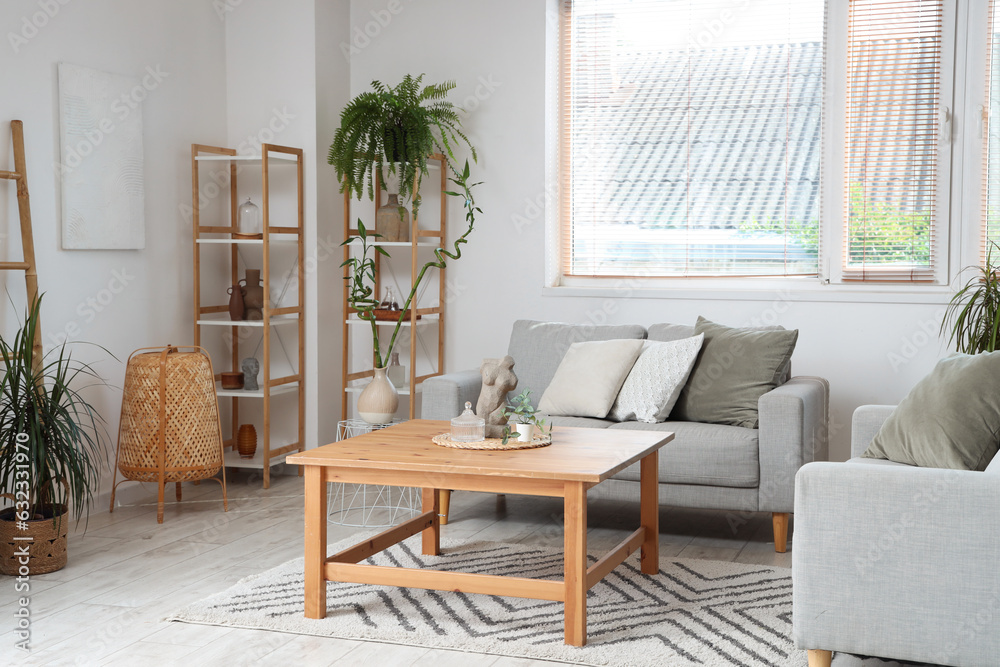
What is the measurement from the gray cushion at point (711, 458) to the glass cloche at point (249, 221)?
2.20 metres

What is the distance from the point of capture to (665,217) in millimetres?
4988

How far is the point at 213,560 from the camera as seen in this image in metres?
3.58

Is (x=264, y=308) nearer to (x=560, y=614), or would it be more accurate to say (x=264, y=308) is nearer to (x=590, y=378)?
(x=590, y=378)

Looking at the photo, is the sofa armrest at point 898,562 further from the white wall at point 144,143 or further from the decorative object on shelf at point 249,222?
the decorative object on shelf at point 249,222

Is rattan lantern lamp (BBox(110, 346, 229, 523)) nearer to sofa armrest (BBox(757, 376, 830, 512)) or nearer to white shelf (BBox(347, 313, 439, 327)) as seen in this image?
white shelf (BBox(347, 313, 439, 327))

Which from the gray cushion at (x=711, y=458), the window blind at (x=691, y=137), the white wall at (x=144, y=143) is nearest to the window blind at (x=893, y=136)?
the window blind at (x=691, y=137)

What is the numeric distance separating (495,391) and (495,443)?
0.62ft

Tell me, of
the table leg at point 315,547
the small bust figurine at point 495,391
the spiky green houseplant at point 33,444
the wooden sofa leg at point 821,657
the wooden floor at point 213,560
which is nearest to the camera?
the wooden sofa leg at point 821,657

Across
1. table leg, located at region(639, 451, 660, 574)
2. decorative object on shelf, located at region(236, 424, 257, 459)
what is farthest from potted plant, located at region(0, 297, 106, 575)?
table leg, located at region(639, 451, 660, 574)

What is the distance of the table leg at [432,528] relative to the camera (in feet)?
11.7

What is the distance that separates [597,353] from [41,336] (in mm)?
2270

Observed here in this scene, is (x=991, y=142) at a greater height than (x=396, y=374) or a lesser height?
greater

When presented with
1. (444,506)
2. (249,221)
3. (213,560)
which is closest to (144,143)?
(249,221)

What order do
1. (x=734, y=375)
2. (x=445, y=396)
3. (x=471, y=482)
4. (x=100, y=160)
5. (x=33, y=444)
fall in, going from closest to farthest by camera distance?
1. (x=471, y=482)
2. (x=33, y=444)
3. (x=734, y=375)
4. (x=445, y=396)
5. (x=100, y=160)
